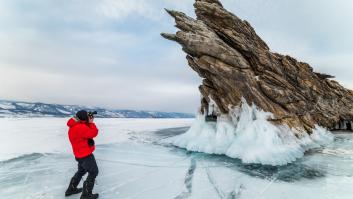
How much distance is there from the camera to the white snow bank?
43.0 ft

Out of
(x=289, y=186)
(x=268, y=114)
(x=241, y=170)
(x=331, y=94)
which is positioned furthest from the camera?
→ (x=331, y=94)

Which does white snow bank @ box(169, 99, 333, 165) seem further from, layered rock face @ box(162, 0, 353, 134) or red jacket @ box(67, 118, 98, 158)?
red jacket @ box(67, 118, 98, 158)

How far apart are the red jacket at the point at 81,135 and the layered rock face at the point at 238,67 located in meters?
11.6

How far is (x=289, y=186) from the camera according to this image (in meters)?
8.15

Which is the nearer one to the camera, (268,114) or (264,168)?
(264,168)

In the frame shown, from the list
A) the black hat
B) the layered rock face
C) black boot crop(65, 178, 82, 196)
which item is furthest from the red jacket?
the layered rock face

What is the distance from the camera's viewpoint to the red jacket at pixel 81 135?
642 cm

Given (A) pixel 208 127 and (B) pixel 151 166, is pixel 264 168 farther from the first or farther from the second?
(A) pixel 208 127

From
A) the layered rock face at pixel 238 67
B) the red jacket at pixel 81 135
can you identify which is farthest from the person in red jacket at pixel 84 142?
the layered rock face at pixel 238 67

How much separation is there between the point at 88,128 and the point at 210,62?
466 inches

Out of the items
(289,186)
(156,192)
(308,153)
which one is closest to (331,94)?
(308,153)

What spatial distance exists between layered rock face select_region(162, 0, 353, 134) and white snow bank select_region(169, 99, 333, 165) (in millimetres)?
757

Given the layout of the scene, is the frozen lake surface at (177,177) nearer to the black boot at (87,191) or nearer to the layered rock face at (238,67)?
the black boot at (87,191)

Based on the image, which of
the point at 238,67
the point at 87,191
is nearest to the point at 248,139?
the point at 238,67
